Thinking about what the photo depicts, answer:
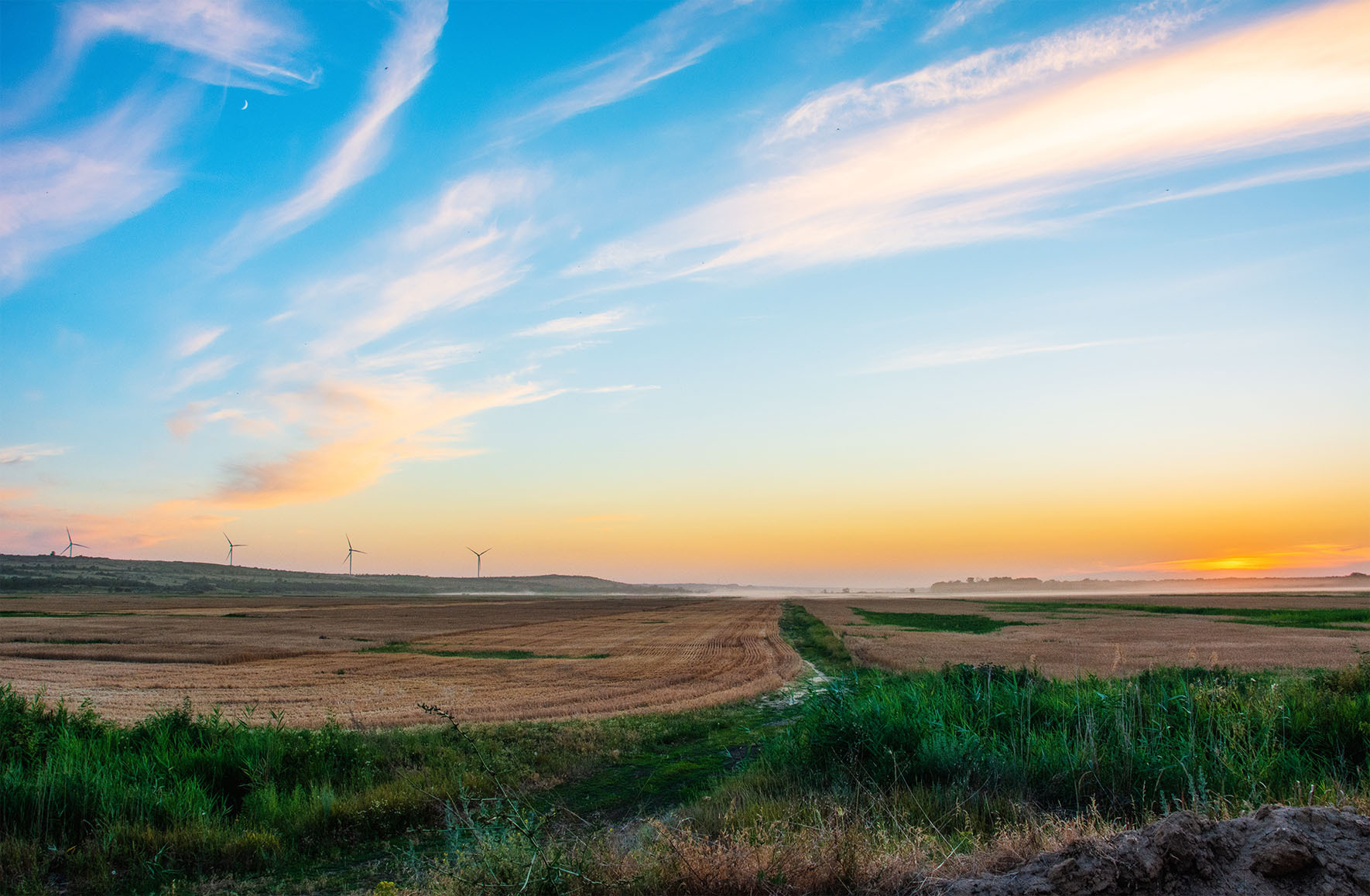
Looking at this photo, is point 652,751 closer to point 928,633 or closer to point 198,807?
point 198,807

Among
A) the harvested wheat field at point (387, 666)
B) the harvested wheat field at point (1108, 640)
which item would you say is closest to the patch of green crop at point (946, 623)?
the harvested wheat field at point (1108, 640)

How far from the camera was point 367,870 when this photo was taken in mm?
8992

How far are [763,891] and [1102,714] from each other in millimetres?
8647

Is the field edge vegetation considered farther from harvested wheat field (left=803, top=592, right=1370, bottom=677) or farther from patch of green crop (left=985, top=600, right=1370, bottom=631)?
patch of green crop (left=985, top=600, right=1370, bottom=631)

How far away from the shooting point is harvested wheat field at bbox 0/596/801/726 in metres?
22.3

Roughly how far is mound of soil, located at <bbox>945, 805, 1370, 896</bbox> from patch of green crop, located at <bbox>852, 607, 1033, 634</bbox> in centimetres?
5049

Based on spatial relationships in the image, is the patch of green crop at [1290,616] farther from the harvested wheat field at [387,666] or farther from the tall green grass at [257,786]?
the tall green grass at [257,786]

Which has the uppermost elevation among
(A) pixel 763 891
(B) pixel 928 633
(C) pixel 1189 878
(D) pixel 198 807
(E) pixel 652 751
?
(C) pixel 1189 878

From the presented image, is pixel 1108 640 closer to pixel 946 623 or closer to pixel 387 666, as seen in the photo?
pixel 946 623

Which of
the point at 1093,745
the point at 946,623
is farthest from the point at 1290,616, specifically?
the point at 1093,745

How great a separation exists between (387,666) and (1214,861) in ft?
111

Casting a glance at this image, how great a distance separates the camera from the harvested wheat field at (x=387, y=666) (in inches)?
878

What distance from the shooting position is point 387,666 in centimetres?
3384

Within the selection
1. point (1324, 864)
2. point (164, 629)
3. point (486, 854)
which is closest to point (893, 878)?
point (1324, 864)
